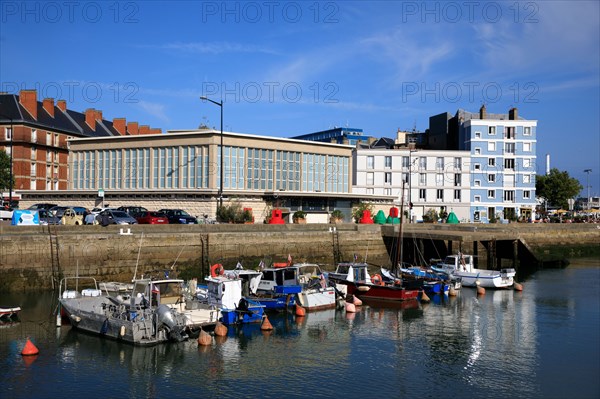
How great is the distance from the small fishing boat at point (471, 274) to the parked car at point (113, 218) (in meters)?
23.5

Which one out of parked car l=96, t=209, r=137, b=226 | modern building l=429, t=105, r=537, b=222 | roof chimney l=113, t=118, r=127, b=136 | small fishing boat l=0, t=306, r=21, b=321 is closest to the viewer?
small fishing boat l=0, t=306, r=21, b=321

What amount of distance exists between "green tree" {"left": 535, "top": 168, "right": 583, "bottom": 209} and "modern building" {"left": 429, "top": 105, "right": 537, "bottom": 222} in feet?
65.7

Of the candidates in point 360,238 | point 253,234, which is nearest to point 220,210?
point 253,234

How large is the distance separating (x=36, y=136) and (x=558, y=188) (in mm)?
83711

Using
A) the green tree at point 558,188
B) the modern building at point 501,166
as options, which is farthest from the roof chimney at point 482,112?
the green tree at point 558,188

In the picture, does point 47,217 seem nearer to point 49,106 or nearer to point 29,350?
point 29,350

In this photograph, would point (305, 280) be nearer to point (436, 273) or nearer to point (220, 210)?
point (436, 273)

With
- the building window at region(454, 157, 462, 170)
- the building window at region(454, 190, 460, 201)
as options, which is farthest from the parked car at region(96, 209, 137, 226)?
the building window at region(454, 157, 462, 170)

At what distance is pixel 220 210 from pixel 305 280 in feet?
60.7

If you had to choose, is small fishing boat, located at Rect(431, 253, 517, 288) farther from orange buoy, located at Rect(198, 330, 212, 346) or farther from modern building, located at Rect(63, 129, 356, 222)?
orange buoy, located at Rect(198, 330, 212, 346)

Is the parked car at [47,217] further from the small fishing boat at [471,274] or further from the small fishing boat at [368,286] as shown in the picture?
the small fishing boat at [471,274]

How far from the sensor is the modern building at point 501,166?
85.4 meters

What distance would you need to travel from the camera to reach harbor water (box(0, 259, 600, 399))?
20.7m

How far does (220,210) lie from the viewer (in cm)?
5316
